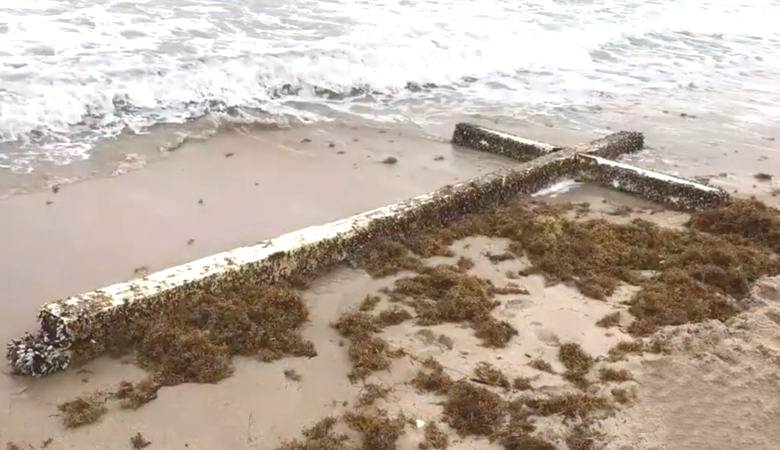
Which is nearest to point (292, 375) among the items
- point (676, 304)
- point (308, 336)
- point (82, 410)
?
point (308, 336)

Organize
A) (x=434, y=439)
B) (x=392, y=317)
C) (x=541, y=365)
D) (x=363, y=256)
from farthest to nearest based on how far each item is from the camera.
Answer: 1. (x=363, y=256)
2. (x=392, y=317)
3. (x=541, y=365)
4. (x=434, y=439)

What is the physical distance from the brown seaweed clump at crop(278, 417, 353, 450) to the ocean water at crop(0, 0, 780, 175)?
397 cm

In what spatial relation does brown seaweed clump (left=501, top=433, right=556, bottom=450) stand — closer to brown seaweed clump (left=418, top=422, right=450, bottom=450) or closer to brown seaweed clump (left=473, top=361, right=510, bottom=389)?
brown seaweed clump (left=418, top=422, right=450, bottom=450)

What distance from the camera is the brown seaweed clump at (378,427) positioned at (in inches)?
122

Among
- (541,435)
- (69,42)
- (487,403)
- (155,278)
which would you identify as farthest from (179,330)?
(69,42)

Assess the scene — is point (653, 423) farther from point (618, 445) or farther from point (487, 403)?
point (487, 403)

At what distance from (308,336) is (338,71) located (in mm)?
6205

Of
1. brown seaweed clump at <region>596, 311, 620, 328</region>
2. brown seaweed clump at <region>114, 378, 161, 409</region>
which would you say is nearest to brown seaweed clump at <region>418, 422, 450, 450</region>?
brown seaweed clump at <region>114, 378, 161, 409</region>

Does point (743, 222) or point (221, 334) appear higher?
A: point (743, 222)

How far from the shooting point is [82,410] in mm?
3201

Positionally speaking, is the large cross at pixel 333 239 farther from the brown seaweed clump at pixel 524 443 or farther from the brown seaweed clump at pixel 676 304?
the brown seaweed clump at pixel 524 443

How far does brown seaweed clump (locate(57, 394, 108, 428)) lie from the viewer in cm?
315

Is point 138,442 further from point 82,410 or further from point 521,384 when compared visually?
point 521,384

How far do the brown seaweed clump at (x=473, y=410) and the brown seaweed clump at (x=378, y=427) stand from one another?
0.22 m
